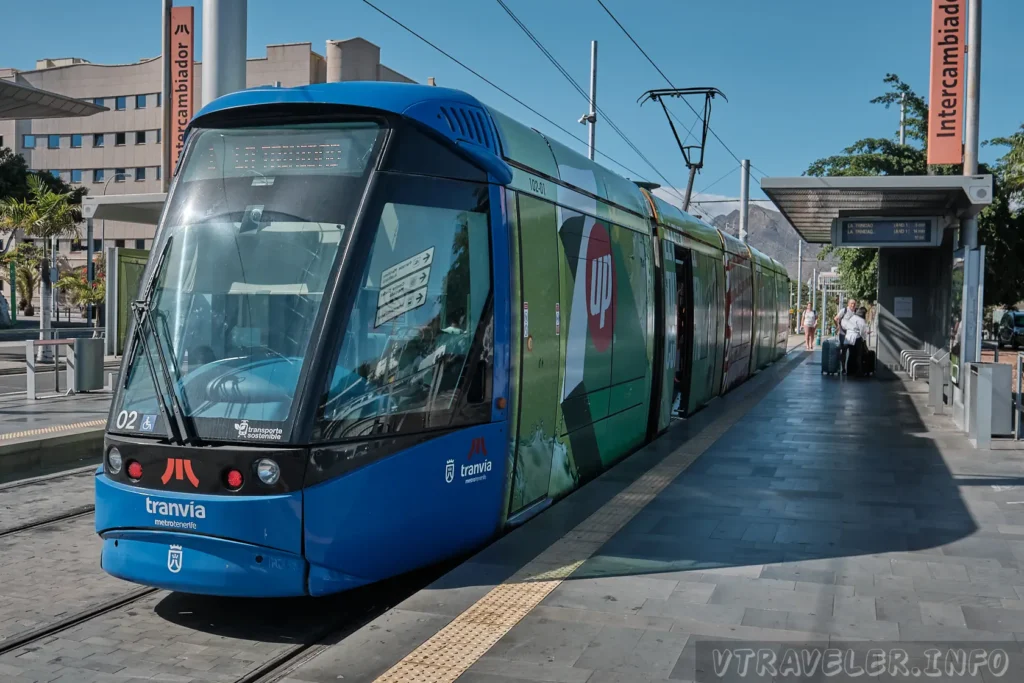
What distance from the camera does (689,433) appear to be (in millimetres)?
12578

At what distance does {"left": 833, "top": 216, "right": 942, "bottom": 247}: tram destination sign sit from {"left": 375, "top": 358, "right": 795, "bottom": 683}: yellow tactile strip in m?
10.3

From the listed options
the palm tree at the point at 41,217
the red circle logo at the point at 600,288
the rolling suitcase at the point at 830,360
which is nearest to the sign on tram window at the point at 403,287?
the red circle logo at the point at 600,288

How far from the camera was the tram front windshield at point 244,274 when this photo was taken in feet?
17.4

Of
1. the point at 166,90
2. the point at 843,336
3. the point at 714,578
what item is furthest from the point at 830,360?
the point at 714,578

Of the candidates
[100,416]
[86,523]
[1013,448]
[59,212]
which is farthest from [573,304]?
[59,212]

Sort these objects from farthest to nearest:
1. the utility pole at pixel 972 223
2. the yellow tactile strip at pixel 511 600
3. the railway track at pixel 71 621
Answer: the utility pole at pixel 972 223 < the railway track at pixel 71 621 < the yellow tactile strip at pixel 511 600

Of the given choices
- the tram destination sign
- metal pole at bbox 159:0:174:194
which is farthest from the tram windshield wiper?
metal pole at bbox 159:0:174:194

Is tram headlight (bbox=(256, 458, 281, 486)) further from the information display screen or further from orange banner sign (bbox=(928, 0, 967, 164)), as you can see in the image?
the information display screen

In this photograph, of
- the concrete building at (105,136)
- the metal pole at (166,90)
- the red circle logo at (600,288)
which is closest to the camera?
the red circle logo at (600,288)

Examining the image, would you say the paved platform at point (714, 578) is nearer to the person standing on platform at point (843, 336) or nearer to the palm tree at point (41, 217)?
the person standing on platform at point (843, 336)

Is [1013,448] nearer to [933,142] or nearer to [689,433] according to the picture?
[689,433]

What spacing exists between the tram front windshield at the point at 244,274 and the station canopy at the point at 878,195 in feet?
31.4

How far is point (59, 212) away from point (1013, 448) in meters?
23.8

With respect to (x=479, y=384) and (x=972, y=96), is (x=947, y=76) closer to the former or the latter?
(x=972, y=96)
